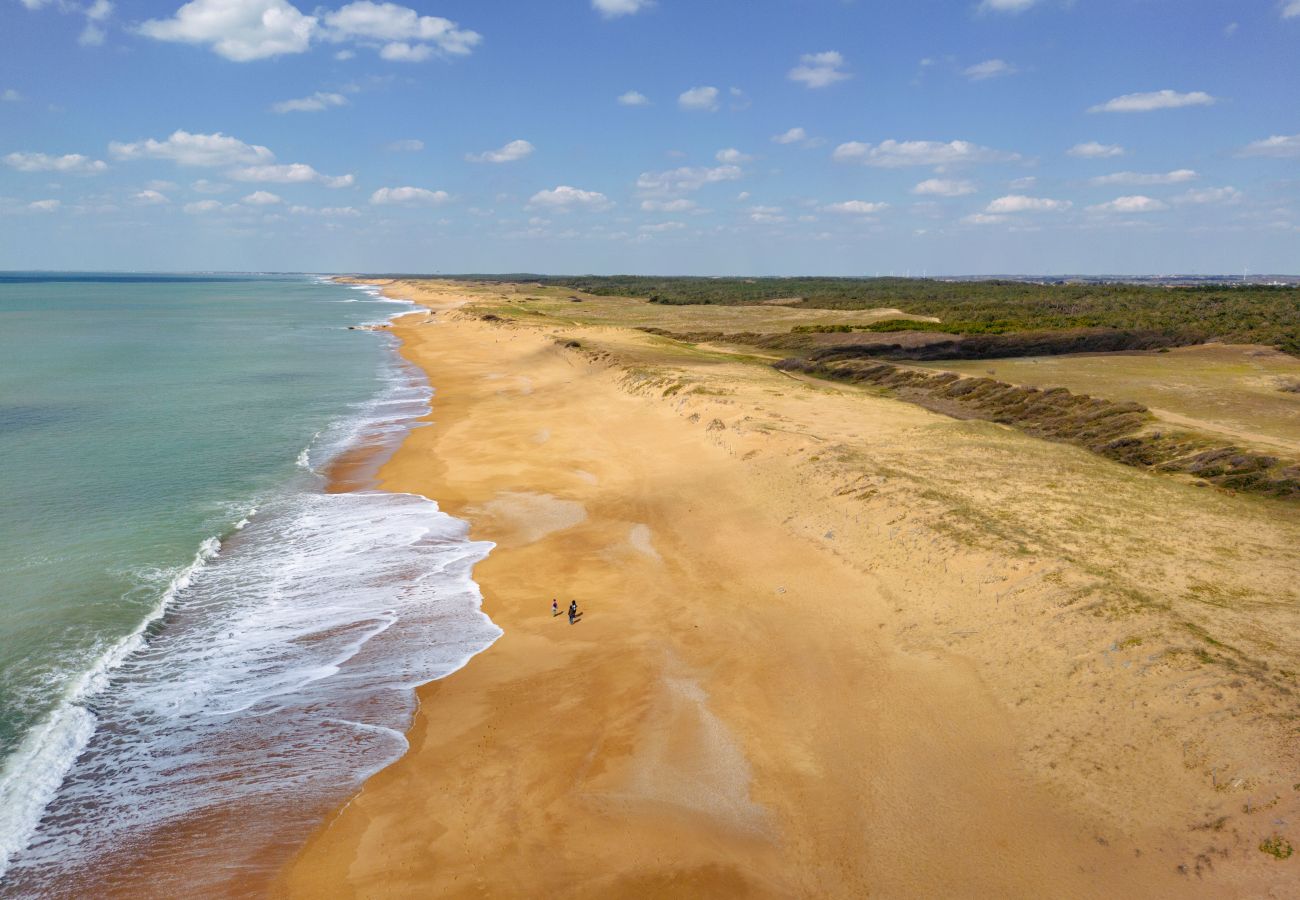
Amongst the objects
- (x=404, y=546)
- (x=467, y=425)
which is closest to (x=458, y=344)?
(x=467, y=425)

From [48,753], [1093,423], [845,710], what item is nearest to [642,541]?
[845,710]

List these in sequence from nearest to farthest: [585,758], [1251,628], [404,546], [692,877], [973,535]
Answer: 1. [692,877]
2. [585,758]
3. [1251,628]
4. [973,535]
5. [404,546]

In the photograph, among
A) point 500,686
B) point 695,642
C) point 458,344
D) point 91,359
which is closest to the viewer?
point 500,686

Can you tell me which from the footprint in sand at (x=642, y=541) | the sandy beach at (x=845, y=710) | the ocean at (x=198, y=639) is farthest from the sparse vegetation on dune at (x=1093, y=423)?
the ocean at (x=198, y=639)

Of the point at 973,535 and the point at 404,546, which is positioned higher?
the point at 973,535

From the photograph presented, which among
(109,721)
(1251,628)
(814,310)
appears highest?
(814,310)

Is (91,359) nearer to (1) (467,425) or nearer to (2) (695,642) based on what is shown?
(1) (467,425)

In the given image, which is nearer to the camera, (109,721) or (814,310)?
(109,721)

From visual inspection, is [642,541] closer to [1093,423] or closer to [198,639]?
[198,639]
